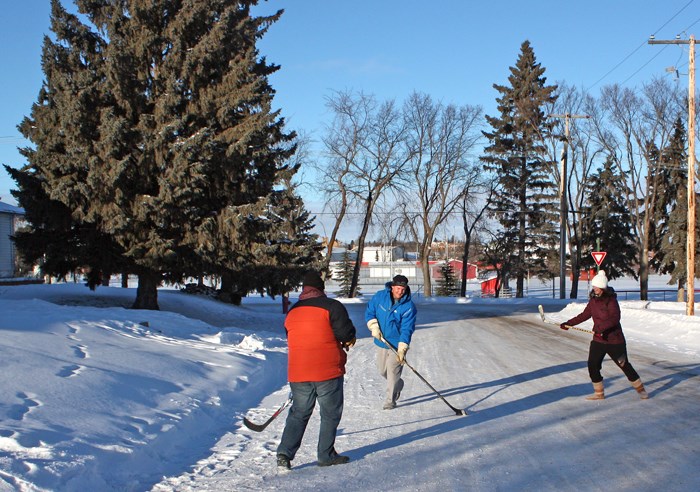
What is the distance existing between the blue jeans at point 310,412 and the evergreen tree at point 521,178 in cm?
4460

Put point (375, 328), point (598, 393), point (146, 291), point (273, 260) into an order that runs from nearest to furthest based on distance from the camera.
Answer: point (375, 328) < point (598, 393) < point (146, 291) < point (273, 260)

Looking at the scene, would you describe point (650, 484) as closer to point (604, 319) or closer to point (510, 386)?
point (604, 319)

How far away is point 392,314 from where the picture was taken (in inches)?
331

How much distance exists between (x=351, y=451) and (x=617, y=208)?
50765 mm

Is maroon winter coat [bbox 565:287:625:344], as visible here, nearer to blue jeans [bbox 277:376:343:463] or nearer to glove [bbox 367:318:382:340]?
glove [bbox 367:318:382:340]

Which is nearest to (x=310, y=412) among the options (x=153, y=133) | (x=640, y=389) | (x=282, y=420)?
(x=282, y=420)

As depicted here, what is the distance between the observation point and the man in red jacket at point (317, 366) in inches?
224

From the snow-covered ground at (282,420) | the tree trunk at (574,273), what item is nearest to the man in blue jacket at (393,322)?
the snow-covered ground at (282,420)

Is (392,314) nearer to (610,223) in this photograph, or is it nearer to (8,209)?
(8,209)

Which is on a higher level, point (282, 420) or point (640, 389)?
point (640, 389)

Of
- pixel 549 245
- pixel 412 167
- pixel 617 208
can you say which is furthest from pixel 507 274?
pixel 412 167

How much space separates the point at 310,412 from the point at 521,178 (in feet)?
153

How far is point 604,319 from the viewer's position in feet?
29.7

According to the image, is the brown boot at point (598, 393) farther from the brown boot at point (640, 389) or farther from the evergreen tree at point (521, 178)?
the evergreen tree at point (521, 178)
